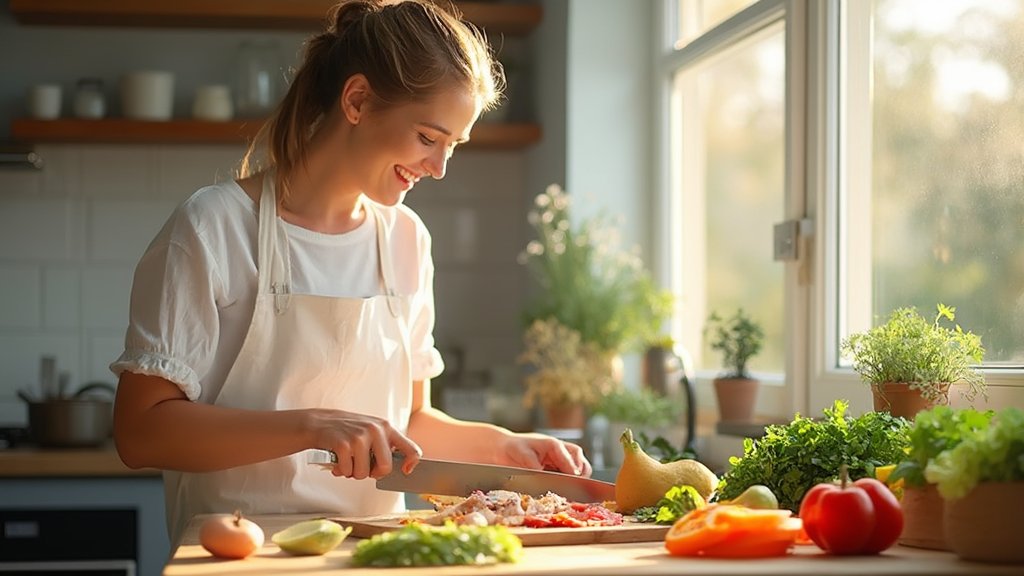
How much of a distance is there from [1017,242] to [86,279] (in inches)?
106

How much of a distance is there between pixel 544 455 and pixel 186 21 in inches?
86.7

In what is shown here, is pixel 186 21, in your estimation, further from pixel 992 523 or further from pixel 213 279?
pixel 992 523

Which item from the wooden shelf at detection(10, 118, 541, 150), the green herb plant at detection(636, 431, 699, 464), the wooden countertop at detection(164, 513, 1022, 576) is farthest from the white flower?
the wooden countertop at detection(164, 513, 1022, 576)

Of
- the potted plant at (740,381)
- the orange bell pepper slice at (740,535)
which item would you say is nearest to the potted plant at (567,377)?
the potted plant at (740,381)

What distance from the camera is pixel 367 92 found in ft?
6.16

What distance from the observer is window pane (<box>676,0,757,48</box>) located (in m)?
3.07

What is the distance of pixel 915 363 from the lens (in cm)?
172

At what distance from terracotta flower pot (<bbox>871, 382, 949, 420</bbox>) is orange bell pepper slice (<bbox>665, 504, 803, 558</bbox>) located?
384 mm

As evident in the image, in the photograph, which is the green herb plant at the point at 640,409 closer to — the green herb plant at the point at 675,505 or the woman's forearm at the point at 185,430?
the green herb plant at the point at 675,505

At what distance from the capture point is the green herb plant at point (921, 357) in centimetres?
172

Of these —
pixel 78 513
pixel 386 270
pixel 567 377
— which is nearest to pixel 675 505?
pixel 386 270

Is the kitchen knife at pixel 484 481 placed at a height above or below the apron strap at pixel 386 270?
below

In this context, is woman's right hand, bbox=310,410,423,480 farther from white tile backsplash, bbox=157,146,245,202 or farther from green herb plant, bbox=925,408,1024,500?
white tile backsplash, bbox=157,146,245,202

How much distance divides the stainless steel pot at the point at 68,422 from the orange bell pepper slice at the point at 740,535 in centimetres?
209
